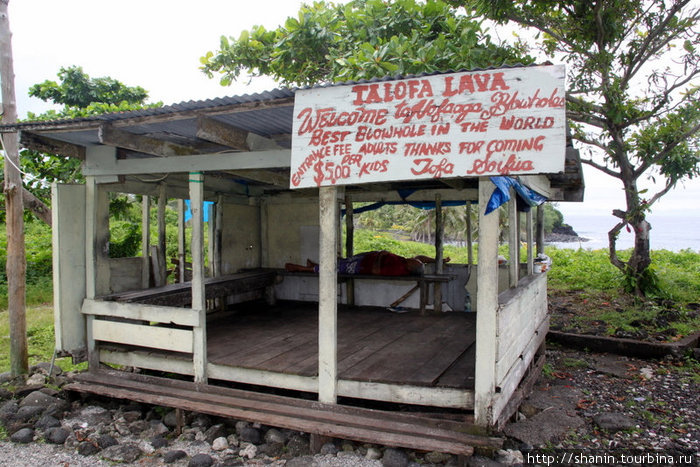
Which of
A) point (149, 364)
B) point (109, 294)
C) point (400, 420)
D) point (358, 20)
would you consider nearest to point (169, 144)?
point (109, 294)

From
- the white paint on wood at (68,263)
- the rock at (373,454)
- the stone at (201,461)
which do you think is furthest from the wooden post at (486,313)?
the white paint on wood at (68,263)

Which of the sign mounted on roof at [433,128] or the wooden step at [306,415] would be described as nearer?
the sign mounted on roof at [433,128]

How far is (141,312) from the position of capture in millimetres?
5836

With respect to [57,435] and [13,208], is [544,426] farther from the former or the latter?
[13,208]

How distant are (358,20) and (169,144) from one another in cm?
600

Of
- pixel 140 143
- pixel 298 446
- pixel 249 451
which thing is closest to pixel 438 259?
pixel 298 446

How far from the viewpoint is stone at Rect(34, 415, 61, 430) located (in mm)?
5233

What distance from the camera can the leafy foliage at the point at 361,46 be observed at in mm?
8586

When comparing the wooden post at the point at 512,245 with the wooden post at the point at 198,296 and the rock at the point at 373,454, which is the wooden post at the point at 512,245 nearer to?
the rock at the point at 373,454

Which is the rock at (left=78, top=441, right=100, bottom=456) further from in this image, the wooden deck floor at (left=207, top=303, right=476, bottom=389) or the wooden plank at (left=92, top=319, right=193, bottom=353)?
the wooden deck floor at (left=207, top=303, right=476, bottom=389)

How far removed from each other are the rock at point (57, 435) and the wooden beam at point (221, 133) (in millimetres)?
3289

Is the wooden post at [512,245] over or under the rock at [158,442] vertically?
over

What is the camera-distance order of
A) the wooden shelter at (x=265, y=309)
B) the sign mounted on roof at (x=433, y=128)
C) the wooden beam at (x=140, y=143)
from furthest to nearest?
the wooden beam at (x=140, y=143) < the wooden shelter at (x=265, y=309) < the sign mounted on roof at (x=433, y=128)

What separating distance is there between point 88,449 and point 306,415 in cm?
212
